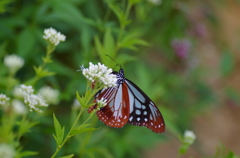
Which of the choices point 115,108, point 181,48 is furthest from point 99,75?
point 181,48

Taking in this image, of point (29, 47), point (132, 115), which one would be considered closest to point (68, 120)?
point (29, 47)

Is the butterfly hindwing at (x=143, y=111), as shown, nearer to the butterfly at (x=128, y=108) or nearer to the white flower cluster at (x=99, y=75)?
the butterfly at (x=128, y=108)

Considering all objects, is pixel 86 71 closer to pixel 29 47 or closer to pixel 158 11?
pixel 29 47

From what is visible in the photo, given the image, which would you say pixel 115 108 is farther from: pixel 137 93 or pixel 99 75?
pixel 99 75

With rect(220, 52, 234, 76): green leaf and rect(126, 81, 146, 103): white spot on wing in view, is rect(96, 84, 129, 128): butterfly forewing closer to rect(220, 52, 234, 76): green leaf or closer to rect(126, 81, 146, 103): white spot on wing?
rect(126, 81, 146, 103): white spot on wing

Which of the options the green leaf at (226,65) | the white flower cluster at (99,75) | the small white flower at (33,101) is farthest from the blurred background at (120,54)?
the white flower cluster at (99,75)

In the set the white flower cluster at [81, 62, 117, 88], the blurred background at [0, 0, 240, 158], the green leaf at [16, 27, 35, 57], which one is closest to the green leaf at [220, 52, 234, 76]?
the blurred background at [0, 0, 240, 158]
